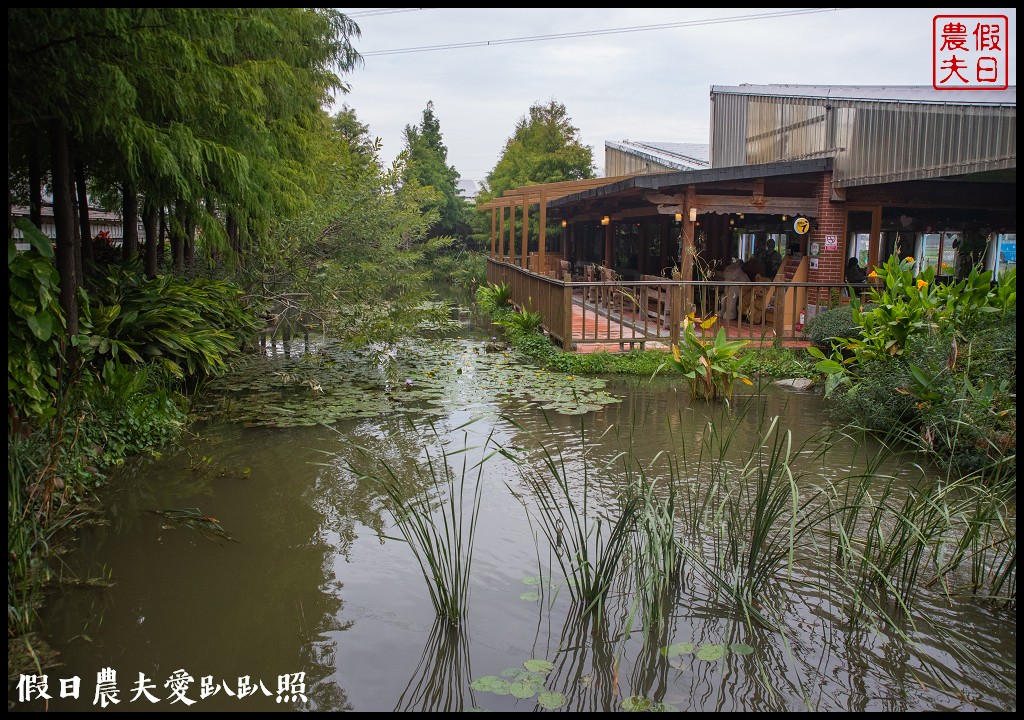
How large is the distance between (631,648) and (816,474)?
302cm

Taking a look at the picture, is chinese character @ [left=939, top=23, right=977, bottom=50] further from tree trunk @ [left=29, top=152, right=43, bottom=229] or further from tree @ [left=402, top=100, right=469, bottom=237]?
tree @ [left=402, top=100, right=469, bottom=237]

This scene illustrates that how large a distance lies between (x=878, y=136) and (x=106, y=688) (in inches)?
463

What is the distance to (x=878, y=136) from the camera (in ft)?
38.0

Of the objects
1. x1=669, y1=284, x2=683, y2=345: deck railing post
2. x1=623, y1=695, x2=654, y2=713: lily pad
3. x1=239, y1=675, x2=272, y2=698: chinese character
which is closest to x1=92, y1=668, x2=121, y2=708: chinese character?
x1=239, y1=675, x2=272, y2=698: chinese character

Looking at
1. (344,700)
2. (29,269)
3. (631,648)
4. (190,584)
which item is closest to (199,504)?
(190,584)

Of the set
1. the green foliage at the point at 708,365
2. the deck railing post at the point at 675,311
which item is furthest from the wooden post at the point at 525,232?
the green foliage at the point at 708,365

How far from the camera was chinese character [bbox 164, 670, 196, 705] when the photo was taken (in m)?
3.21

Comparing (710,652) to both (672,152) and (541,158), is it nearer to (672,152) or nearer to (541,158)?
(672,152)

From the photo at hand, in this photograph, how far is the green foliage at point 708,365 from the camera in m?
8.45

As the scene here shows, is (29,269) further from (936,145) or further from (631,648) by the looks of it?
(936,145)

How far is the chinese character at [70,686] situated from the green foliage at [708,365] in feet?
21.5

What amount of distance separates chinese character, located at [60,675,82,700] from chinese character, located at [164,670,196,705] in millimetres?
330

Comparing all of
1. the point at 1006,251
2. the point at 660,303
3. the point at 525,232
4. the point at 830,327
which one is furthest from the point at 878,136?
the point at 525,232

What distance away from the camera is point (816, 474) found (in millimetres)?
6066
